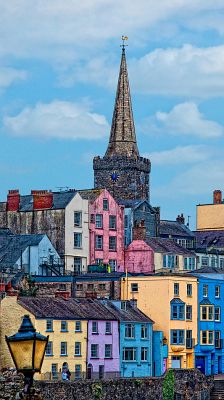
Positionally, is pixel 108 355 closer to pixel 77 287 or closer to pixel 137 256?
pixel 77 287

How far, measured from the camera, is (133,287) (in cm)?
8244

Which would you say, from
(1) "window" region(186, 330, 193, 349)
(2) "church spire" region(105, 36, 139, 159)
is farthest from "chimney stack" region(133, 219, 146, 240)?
(2) "church spire" region(105, 36, 139, 159)

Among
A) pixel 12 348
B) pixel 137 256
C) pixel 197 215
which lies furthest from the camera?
pixel 197 215

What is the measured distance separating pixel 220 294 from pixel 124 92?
51514 millimetres

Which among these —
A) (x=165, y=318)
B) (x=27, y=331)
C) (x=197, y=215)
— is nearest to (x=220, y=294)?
(x=165, y=318)

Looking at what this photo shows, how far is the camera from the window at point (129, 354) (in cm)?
7762

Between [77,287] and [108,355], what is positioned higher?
[77,287]

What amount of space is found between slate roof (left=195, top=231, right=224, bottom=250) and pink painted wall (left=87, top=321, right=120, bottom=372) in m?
33.7

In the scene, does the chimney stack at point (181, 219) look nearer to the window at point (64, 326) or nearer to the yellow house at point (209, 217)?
the yellow house at point (209, 217)

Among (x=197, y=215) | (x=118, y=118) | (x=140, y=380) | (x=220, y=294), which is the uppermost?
(x=118, y=118)

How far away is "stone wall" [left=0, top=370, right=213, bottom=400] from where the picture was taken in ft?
204

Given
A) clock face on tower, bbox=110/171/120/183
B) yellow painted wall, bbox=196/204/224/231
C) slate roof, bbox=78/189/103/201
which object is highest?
clock face on tower, bbox=110/171/120/183

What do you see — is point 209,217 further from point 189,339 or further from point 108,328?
point 108,328

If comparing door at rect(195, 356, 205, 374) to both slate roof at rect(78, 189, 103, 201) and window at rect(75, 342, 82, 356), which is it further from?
slate roof at rect(78, 189, 103, 201)
